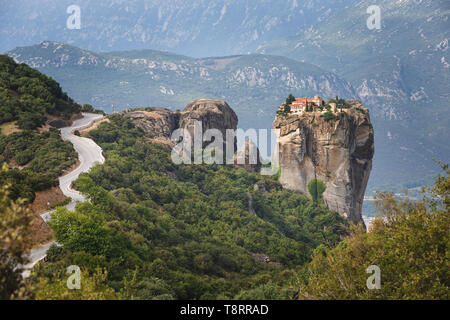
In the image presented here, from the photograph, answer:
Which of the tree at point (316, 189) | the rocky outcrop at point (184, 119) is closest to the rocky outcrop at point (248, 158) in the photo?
the rocky outcrop at point (184, 119)

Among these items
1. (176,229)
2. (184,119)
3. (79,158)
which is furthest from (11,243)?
(184,119)

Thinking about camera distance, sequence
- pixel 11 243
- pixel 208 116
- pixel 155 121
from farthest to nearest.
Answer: pixel 208 116, pixel 155 121, pixel 11 243

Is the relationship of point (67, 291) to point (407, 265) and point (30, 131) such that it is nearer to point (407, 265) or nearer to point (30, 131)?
point (407, 265)

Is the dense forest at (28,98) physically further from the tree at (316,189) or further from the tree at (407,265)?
the tree at (407,265)

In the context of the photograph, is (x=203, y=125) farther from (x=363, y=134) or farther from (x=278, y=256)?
(x=278, y=256)

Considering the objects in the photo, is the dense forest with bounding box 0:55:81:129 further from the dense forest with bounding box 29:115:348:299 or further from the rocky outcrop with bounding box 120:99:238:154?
the rocky outcrop with bounding box 120:99:238:154
